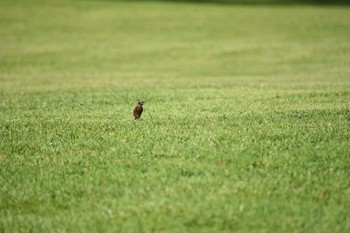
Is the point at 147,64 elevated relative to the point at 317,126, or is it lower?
lower

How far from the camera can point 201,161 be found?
988cm

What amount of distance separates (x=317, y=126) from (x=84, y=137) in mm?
5301

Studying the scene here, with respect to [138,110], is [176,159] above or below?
below

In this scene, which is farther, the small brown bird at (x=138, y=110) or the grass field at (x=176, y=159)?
the small brown bird at (x=138, y=110)

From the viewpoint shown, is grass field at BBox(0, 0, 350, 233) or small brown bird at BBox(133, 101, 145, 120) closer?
grass field at BBox(0, 0, 350, 233)

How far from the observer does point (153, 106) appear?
16844 millimetres

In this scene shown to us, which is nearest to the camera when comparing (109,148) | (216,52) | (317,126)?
(109,148)

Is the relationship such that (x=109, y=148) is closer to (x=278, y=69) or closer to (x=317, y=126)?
(x=317, y=126)

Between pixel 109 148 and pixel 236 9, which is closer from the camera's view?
pixel 109 148

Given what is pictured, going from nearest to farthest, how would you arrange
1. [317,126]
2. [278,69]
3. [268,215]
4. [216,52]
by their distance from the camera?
1. [268,215]
2. [317,126]
3. [278,69]
4. [216,52]

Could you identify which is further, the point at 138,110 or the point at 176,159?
the point at 138,110

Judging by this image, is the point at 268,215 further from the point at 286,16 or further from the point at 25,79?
the point at 286,16

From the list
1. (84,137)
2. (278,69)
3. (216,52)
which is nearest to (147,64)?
(216,52)

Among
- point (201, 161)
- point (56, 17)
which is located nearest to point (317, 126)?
point (201, 161)
